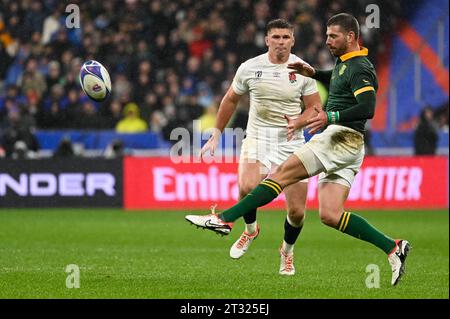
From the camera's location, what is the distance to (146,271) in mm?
10016

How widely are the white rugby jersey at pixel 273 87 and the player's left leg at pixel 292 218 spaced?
2.13ft

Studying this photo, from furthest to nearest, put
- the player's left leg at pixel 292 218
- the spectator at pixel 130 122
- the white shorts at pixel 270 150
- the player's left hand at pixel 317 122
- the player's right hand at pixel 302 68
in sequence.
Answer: the spectator at pixel 130 122 < the white shorts at pixel 270 150 < the player's left leg at pixel 292 218 < the player's right hand at pixel 302 68 < the player's left hand at pixel 317 122

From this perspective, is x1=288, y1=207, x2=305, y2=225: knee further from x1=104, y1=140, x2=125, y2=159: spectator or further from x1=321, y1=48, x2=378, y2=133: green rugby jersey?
x1=104, y1=140, x2=125, y2=159: spectator

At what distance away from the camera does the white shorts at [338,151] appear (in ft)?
28.5

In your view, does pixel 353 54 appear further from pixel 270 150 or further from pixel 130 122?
pixel 130 122

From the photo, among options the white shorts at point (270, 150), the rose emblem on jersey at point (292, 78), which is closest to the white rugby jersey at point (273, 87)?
the rose emblem on jersey at point (292, 78)

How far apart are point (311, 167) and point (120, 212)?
10.0 meters

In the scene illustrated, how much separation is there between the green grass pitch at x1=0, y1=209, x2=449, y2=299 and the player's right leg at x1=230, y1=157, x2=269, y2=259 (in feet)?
0.80

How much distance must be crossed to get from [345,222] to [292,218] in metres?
1.34

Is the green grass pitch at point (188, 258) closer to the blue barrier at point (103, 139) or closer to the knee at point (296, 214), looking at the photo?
the knee at point (296, 214)

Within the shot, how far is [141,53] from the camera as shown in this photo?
21.7 metres

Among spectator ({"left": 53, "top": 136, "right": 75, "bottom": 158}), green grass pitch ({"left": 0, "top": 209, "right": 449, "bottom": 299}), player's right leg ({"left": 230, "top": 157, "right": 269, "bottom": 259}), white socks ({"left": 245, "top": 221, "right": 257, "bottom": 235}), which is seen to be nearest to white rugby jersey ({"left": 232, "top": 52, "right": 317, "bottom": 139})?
player's right leg ({"left": 230, "top": 157, "right": 269, "bottom": 259})

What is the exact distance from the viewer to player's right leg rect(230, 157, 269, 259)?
33.3ft

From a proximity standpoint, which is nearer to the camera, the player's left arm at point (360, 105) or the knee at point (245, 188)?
the player's left arm at point (360, 105)
